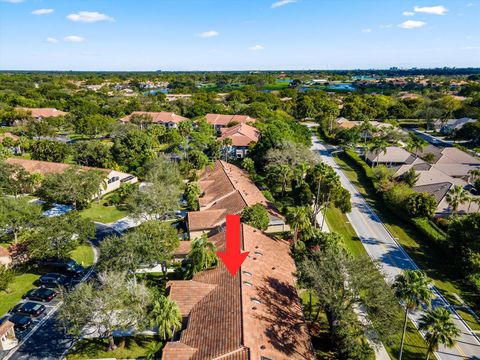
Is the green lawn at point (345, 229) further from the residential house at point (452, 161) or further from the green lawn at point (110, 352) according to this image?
the residential house at point (452, 161)

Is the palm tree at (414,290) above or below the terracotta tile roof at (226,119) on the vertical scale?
below

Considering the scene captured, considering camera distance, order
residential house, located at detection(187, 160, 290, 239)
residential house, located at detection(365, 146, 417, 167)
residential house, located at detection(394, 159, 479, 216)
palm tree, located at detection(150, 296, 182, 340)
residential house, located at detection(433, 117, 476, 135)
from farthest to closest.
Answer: residential house, located at detection(433, 117, 476, 135) → residential house, located at detection(365, 146, 417, 167) → residential house, located at detection(394, 159, 479, 216) → residential house, located at detection(187, 160, 290, 239) → palm tree, located at detection(150, 296, 182, 340)

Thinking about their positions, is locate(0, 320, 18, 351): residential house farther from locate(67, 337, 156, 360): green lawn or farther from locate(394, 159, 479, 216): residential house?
locate(394, 159, 479, 216): residential house

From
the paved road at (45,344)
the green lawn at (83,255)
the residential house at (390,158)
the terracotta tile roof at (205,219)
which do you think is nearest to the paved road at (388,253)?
the residential house at (390,158)

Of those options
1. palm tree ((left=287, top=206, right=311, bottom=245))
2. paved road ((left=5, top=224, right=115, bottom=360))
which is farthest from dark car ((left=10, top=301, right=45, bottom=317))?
palm tree ((left=287, top=206, right=311, bottom=245))

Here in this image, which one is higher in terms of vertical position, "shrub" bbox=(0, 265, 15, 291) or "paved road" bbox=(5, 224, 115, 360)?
"shrub" bbox=(0, 265, 15, 291)

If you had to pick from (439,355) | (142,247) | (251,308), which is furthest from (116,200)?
(439,355)

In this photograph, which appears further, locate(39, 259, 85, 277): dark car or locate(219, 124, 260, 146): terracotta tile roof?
locate(219, 124, 260, 146): terracotta tile roof
